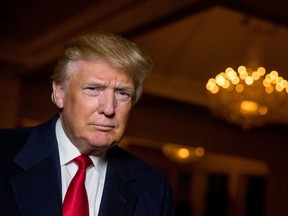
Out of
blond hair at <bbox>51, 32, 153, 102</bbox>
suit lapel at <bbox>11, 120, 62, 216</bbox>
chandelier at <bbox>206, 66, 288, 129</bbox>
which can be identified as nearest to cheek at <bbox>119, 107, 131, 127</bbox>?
blond hair at <bbox>51, 32, 153, 102</bbox>

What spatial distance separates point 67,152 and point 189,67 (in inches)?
306

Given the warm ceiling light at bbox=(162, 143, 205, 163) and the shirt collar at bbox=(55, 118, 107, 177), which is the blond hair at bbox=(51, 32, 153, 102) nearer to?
the shirt collar at bbox=(55, 118, 107, 177)

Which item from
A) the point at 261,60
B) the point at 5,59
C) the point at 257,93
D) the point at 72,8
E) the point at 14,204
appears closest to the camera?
the point at 14,204

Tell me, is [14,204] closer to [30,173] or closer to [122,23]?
[30,173]

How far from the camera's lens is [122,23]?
19.2 ft

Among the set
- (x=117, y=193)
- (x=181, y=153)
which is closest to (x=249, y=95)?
(x=117, y=193)

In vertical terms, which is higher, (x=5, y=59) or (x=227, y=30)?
(x=227, y=30)

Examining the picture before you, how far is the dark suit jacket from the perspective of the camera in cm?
177

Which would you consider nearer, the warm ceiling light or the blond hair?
the blond hair

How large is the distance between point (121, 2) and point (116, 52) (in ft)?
13.5

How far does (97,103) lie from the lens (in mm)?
1759

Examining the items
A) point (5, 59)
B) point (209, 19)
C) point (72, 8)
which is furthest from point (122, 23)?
point (209, 19)

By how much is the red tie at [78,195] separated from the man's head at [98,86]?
69 mm

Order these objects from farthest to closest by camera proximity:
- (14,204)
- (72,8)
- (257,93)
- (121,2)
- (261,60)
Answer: (261,60), (257,93), (72,8), (121,2), (14,204)
